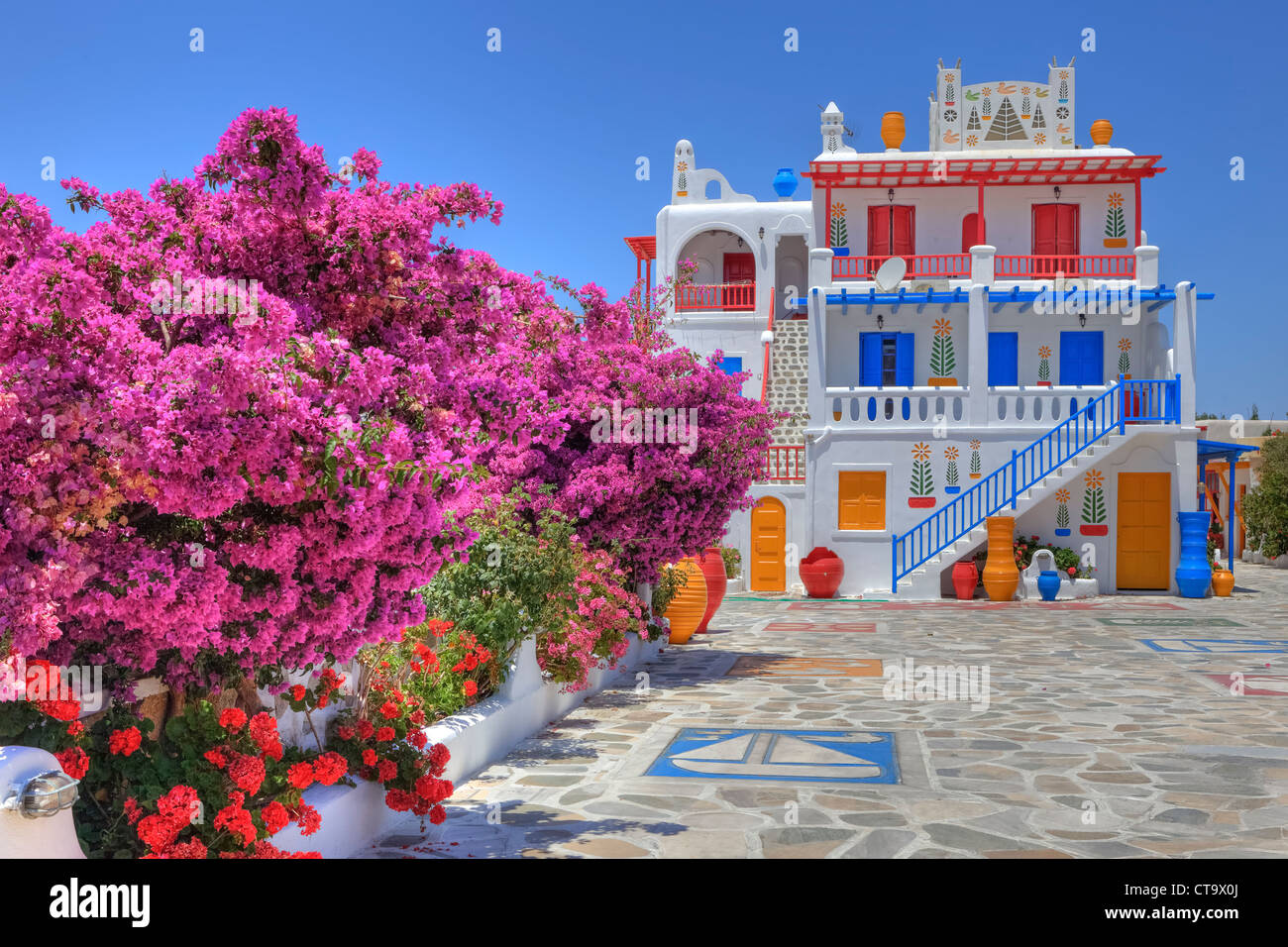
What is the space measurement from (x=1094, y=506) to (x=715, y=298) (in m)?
11.2

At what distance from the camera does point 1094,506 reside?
23.0 meters

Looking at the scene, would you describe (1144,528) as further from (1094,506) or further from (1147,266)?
(1147,266)

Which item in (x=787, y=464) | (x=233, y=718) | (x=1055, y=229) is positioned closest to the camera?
(x=233, y=718)

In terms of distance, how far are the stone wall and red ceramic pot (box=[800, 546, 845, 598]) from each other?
532cm

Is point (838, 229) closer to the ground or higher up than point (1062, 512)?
higher up

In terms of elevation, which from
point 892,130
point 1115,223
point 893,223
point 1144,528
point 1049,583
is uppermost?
point 892,130

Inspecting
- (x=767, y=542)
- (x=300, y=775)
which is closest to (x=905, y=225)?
(x=767, y=542)

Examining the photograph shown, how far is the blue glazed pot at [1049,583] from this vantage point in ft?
70.4

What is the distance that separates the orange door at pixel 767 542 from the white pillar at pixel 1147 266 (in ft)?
30.6

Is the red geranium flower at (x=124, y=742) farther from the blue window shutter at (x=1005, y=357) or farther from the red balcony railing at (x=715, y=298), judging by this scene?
the red balcony railing at (x=715, y=298)

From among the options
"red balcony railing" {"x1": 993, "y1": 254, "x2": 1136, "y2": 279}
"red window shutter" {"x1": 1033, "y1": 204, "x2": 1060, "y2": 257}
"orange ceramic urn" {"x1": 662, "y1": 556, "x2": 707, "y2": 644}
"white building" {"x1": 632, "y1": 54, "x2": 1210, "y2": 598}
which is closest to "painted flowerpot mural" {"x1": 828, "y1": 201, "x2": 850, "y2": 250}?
"white building" {"x1": 632, "y1": 54, "x2": 1210, "y2": 598}

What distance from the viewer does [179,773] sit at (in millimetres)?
4395

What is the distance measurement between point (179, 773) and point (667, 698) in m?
6.40
